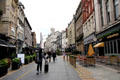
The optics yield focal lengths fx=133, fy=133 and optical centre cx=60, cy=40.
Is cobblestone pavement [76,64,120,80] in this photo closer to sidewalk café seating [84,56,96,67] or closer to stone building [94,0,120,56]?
sidewalk café seating [84,56,96,67]

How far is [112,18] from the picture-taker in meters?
18.7

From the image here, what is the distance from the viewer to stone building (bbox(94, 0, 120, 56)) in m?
17.2

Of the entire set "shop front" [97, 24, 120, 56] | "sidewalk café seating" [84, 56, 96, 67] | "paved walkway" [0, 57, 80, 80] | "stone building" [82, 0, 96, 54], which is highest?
"stone building" [82, 0, 96, 54]

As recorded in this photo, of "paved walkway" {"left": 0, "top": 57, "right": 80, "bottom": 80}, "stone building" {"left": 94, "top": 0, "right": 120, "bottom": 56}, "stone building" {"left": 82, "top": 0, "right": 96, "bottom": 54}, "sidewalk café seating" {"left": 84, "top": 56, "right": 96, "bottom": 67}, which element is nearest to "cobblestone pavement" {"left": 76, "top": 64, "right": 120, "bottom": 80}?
"paved walkway" {"left": 0, "top": 57, "right": 80, "bottom": 80}

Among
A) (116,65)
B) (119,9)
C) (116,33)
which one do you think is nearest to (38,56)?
(116,65)

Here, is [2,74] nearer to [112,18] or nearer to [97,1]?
[112,18]

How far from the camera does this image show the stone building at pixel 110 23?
17.2 metres

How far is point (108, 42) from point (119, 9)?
570 cm

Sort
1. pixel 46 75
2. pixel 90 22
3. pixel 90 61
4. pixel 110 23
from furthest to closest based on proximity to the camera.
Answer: pixel 90 22 → pixel 110 23 → pixel 90 61 → pixel 46 75

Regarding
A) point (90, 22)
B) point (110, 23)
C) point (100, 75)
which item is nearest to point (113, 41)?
point (110, 23)

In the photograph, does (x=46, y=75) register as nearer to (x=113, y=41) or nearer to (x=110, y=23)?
(x=113, y=41)

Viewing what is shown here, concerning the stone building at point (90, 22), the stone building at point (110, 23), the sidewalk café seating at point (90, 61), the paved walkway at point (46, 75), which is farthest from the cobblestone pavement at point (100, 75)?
the stone building at point (90, 22)

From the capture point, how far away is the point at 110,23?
19.3 m

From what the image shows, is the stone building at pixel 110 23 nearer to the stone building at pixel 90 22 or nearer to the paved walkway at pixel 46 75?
the stone building at pixel 90 22
